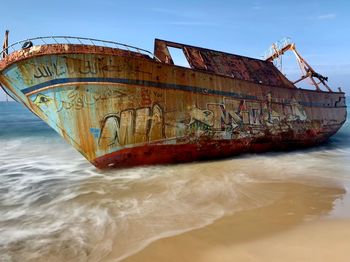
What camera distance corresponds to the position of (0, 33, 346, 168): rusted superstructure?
6.18 metres

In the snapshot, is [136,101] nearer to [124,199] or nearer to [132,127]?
[132,127]

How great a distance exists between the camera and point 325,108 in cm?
1219

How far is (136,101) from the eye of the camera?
669 cm

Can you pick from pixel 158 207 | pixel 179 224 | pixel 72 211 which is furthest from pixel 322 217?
pixel 72 211

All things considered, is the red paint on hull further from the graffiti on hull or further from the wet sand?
the wet sand

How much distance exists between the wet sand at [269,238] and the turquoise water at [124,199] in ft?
0.64

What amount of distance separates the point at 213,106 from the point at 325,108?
6.98m

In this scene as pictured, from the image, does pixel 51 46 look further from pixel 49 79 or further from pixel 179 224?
pixel 179 224

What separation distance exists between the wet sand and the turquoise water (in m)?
0.19

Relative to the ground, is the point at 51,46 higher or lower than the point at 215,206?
higher

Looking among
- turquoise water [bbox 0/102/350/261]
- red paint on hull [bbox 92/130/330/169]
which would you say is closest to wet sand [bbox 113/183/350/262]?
turquoise water [bbox 0/102/350/261]

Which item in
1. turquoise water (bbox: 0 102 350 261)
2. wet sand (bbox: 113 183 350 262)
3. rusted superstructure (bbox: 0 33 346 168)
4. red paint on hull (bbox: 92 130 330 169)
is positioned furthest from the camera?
red paint on hull (bbox: 92 130 330 169)

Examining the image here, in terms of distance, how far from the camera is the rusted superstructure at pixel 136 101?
20.3ft

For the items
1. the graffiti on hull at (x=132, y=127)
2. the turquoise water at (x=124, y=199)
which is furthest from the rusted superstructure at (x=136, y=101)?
the turquoise water at (x=124, y=199)
